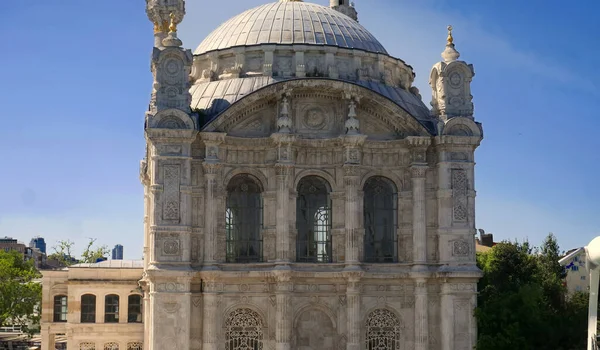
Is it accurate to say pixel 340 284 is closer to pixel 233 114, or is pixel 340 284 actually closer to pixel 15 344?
pixel 233 114

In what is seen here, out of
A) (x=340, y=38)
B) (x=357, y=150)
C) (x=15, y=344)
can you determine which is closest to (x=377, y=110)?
(x=357, y=150)

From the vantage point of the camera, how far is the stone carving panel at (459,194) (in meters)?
40.8

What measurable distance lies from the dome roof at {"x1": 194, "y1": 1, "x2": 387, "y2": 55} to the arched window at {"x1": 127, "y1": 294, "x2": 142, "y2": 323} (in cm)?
1268

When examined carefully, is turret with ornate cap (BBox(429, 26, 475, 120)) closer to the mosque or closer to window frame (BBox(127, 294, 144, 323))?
the mosque

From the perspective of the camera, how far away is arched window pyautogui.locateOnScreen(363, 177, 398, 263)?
4184 cm

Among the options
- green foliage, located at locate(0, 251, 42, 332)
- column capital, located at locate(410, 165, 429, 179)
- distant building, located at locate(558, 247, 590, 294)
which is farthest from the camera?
green foliage, located at locate(0, 251, 42, 332)

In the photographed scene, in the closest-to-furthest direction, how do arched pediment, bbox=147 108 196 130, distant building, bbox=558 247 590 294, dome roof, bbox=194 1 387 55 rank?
arched pediment, bbox=147 108 196 130 < dome roof, bbox=194 1 387 55 < distant building, bbox=558 247 590 294

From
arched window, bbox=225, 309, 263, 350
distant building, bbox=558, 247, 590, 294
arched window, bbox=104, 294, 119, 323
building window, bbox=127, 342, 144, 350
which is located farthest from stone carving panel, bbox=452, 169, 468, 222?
distant building, bbox=558, 247, 590, 294

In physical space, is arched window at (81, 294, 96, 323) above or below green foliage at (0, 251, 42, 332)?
below

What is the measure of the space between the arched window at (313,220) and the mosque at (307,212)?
0.17 feet

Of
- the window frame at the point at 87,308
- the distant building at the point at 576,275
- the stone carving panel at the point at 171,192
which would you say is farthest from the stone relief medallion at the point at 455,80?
the distant building at the point at 576,275

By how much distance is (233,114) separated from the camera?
40875 mm

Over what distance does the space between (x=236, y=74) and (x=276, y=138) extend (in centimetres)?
463

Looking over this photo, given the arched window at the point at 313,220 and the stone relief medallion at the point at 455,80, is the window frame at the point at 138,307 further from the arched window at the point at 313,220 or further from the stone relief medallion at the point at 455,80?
the stone relief medallion at the point at 455,80
